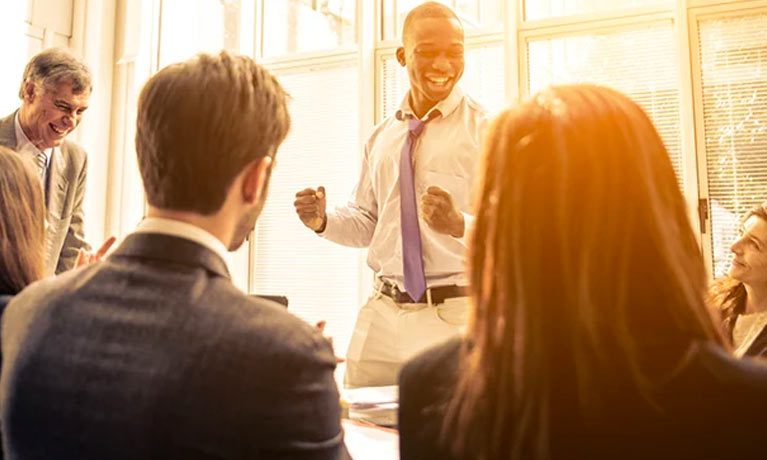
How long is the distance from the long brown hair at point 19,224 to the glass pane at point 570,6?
2607mm

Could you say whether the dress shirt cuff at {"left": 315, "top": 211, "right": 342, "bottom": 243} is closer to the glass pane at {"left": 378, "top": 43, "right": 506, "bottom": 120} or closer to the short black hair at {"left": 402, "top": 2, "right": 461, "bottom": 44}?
the short black hair at {"left": 402, "top": 2, "right": 461, "bottom": 44}

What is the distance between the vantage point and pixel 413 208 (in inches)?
89.8

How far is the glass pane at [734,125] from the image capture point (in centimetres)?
286

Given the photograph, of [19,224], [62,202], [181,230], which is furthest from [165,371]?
[62,202]

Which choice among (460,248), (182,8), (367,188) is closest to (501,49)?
(367,188)

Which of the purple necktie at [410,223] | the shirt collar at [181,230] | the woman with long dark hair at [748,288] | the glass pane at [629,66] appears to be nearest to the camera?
the shirt collar at [181,230]

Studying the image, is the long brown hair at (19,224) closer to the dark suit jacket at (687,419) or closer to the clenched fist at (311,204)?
the clenched fist at (311,204)

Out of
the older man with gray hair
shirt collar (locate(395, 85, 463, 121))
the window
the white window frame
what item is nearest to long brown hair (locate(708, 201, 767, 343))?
the white window frame

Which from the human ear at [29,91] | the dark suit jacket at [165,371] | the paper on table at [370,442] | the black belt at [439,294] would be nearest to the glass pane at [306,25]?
the human ear at [29,91]

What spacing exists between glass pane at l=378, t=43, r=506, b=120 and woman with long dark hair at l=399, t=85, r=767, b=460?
2.66m

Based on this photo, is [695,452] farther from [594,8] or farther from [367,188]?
[594,8]

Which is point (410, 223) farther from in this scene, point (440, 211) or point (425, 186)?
point (440, 211)

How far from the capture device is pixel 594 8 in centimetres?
323

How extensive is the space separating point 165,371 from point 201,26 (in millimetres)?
3741
